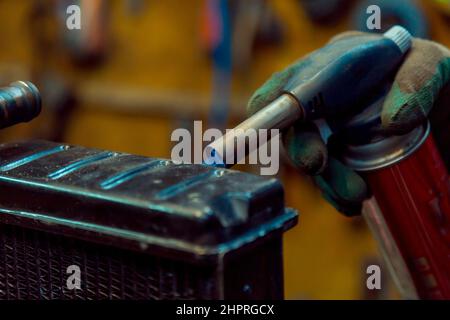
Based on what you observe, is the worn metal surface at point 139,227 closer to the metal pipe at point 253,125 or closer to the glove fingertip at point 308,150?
the metal pipe at point 253,125

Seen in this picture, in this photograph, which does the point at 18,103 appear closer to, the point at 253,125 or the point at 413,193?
the point at 253,125

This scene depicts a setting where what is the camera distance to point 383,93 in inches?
44.7

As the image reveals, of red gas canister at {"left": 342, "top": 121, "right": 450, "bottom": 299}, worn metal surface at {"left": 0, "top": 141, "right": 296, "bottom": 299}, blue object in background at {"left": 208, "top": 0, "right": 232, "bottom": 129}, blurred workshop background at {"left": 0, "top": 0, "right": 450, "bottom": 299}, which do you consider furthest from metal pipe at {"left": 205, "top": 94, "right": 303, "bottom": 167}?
blue object in background at {"left": 208, "top": 0, "right": 232, "bottom": 129}

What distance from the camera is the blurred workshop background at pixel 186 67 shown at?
2531 mm

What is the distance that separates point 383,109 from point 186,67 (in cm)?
175

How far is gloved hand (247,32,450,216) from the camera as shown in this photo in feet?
3.55

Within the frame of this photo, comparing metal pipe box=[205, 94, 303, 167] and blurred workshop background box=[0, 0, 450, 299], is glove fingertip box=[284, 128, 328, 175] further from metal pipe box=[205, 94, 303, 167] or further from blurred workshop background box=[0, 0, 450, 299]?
blurred workshop background box=[0, 0, 450, 299]

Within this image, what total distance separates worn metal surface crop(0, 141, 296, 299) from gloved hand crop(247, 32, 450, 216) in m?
0.25

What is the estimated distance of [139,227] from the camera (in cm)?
80

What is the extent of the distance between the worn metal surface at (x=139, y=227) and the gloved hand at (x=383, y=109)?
0.25 metres

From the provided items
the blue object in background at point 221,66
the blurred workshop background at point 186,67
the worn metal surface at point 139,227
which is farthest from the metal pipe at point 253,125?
the blue object in background at point 221,66
